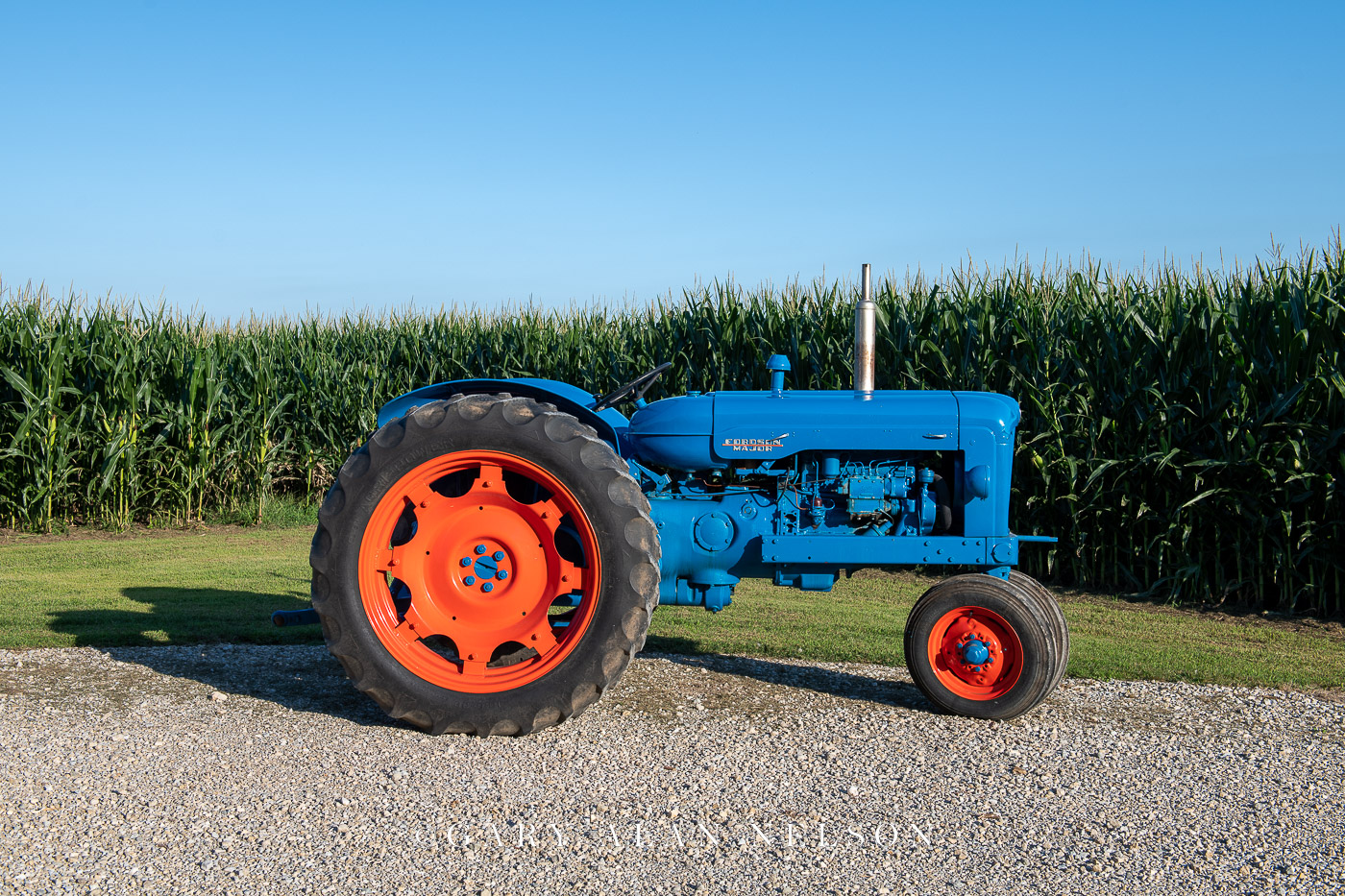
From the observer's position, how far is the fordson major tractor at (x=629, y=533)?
375cm

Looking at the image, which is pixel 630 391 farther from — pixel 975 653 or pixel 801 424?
pixel 975 653

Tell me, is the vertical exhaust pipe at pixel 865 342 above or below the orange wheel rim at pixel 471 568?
above

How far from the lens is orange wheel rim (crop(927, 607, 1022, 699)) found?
157 inches

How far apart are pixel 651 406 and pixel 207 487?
27.1 ft

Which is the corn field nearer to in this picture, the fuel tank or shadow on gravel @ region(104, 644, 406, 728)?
the fuel tank

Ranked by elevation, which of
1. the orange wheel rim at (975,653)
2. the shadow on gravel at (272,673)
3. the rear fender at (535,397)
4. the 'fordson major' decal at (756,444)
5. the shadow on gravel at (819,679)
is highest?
the rear fender at (535,397)

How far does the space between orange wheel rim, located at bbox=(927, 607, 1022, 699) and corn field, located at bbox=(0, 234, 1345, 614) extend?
131 inches

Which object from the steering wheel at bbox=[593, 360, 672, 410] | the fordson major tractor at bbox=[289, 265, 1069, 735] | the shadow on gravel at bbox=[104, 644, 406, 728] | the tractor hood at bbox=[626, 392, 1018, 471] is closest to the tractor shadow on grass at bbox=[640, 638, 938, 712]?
the fordson major tractor at bbox=[289, 265, 1069, 735]

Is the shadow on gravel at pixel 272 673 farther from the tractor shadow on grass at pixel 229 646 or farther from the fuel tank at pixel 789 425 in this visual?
the fuel tank at pixel 789 425

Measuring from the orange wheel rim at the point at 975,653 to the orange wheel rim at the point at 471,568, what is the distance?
4.74 feet

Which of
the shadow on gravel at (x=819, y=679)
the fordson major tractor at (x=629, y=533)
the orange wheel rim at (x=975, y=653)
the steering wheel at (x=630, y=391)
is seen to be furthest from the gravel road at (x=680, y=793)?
the steering wheel at (x=630, y=391)

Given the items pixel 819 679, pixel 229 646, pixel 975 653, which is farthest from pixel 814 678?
pixel 229 646

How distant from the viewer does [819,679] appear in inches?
185

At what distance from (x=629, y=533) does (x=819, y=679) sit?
1.48 metres
